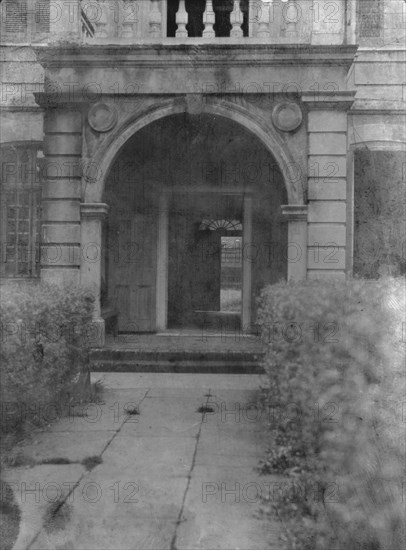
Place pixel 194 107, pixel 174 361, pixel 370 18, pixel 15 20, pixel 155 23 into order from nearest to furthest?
pixel 174 361 < pixel 194 107 < pixel 155 23 < pixel 370 18 < pixel 15 20

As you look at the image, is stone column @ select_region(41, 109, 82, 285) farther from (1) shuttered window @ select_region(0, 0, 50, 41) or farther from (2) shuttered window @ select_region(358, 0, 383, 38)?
(2) shuttered window @ select_region(358, 0, 383, 38)

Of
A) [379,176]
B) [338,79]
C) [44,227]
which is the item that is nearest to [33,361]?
[44,227]

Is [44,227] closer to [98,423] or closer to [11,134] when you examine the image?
[11,134]

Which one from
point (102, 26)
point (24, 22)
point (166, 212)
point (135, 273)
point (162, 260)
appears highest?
point (24, 22)

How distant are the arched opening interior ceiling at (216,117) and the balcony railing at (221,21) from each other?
1.07 meters

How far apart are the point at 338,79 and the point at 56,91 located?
4.51 meters

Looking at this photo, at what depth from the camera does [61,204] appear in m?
10.1

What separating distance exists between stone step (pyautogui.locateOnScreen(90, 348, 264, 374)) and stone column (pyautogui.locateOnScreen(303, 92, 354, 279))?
6.09ft

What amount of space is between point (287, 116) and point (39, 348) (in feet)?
19.9

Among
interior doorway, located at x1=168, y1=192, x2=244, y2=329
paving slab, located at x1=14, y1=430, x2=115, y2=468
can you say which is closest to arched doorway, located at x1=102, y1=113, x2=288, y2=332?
interior doorway, located at x1=168, y1=192, x2=244, y2=329

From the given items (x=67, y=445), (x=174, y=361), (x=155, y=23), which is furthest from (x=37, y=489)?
(x=155, y=23)

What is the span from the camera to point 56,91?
9.99 m

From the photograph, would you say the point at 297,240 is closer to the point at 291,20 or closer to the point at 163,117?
the point at 163,117

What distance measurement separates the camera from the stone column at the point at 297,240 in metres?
9.83
